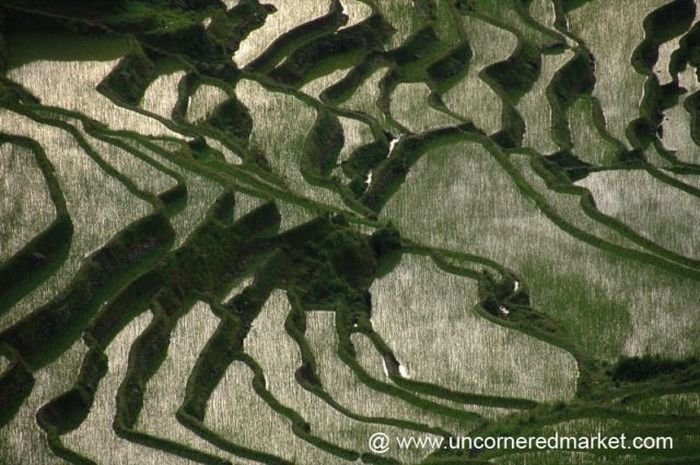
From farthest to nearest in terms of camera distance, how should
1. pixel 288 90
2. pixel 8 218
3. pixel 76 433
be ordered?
1. pixel 288 90
2. pixel 8 218
3. pixel 76 433

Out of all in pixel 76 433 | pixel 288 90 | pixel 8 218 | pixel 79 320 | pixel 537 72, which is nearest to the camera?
pixel 76 433

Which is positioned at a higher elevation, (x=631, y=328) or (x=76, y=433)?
(x=631, y=328)

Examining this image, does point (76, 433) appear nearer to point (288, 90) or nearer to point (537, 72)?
point (288, 90)

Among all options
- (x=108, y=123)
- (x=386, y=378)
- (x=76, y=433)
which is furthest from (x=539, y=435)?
(x=108, y=123)

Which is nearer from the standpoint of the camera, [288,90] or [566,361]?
[566,361]

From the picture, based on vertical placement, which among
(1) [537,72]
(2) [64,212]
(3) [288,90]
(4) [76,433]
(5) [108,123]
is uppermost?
(1) [537,72]

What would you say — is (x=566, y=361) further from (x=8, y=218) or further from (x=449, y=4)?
(x=449, y=4)

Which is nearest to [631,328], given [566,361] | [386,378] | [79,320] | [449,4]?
[566,361]
